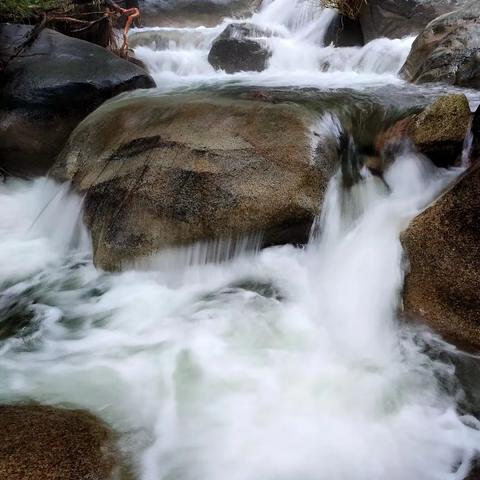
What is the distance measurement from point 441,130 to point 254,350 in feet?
9.73

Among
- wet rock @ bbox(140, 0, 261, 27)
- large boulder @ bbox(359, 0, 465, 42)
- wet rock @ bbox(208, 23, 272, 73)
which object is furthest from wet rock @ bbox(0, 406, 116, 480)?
wet rock @ bbox(140, 0, 261, 27)

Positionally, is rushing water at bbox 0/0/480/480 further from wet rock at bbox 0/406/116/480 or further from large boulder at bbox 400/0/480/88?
large boulder at bbox 400/0/480/88

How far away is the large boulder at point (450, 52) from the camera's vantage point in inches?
260

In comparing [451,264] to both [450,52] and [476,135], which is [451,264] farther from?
[450,52]

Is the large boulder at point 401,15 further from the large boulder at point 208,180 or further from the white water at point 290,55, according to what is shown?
the large boulder at point 208,180

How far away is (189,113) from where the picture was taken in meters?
4.84

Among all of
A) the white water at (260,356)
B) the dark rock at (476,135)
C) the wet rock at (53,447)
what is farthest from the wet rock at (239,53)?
the wet rock at (53,447)

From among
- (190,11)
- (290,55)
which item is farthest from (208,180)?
(190,11)

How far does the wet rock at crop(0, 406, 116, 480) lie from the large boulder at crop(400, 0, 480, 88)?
22.3ft

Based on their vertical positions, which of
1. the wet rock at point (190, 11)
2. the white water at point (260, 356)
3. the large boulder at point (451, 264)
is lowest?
the white water at point (260, 356)

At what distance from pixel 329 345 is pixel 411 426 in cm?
88

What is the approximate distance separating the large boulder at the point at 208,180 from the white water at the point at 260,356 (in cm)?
29

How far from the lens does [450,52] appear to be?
6.82 meters

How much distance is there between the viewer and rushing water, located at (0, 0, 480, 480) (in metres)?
2.58
